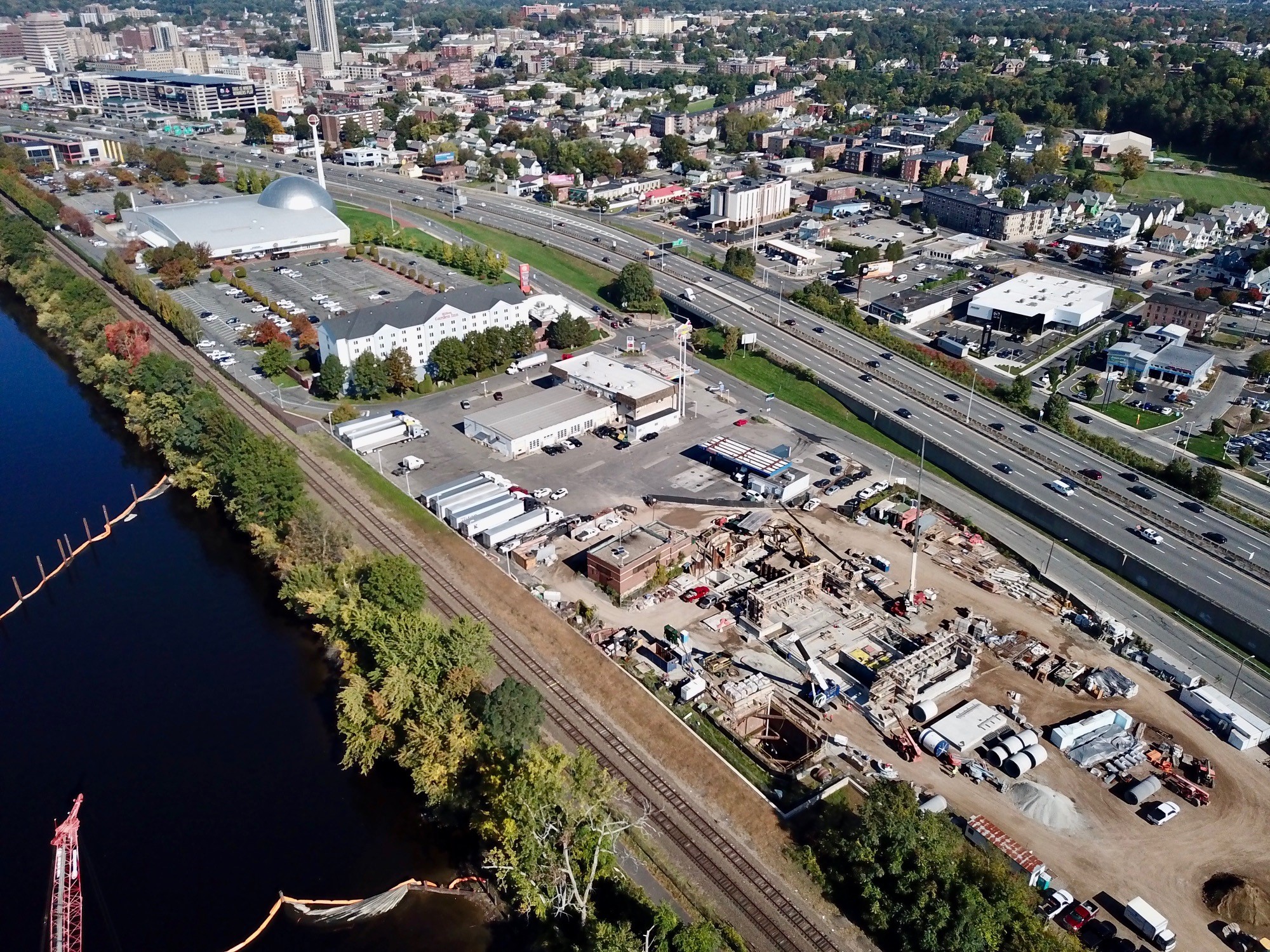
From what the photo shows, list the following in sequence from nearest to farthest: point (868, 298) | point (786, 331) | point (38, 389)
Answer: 1. point (38, 389)
2. point (786, 331)
3. point (868, 298)

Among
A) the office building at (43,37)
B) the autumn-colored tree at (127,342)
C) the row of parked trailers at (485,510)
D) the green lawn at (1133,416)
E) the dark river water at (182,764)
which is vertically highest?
the office building at (43,37)

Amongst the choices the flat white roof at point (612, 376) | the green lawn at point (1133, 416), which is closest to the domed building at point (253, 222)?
the flat white roof at point (612, 376)

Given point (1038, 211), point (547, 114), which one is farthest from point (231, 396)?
point (547, 114)

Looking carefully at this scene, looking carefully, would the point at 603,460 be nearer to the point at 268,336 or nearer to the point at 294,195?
the point at 268,336

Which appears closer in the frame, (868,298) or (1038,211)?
(868,298)

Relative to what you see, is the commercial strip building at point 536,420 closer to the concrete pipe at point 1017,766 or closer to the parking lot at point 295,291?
the parking lot at point 295,291

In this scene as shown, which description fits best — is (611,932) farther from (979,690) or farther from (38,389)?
(38,389)
